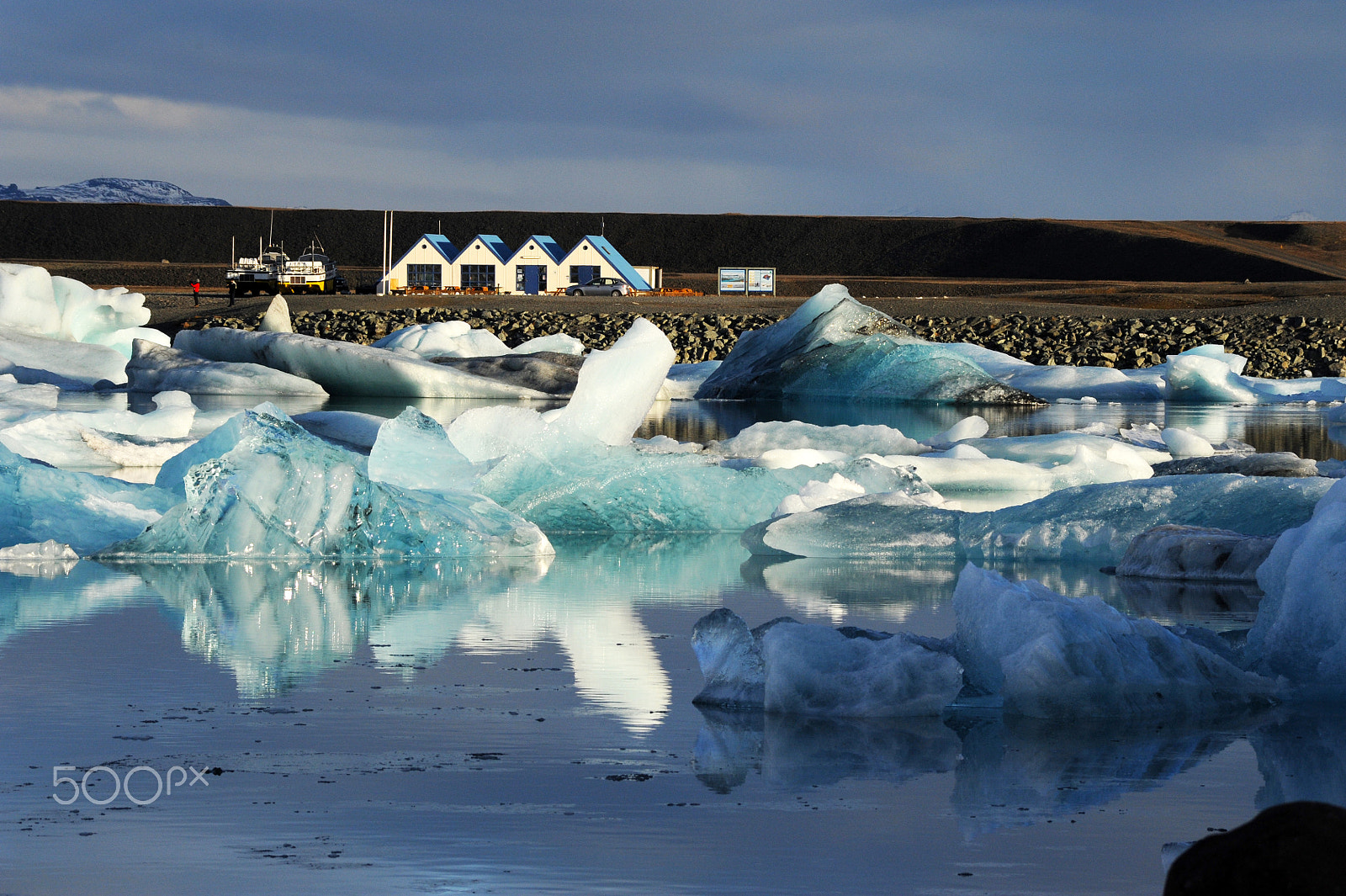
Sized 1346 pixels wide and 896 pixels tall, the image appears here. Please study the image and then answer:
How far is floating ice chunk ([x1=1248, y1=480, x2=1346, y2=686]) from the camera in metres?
4.09

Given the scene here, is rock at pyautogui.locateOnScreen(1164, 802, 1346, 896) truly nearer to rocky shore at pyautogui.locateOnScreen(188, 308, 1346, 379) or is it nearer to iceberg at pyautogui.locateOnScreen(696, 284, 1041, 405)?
iceberg at pyautogui.locateOnScreen(696, 284, 1041, 405)

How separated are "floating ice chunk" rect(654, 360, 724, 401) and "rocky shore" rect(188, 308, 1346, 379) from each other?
3.56 m

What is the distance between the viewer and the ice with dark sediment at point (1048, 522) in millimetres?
6805

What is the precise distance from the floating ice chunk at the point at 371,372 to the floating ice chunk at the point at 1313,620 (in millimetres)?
14919

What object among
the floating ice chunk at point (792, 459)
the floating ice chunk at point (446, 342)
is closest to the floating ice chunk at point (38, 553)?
the floating ice chunk at point (792, 459)

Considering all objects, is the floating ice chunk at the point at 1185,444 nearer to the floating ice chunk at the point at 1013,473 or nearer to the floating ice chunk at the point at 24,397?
the floating ice chunk at the point at 1013,473

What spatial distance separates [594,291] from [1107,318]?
19079mm

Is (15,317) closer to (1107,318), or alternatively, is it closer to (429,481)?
(429,481)

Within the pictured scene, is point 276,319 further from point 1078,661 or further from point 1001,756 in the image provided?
point 1001,756

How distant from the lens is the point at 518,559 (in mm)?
6699

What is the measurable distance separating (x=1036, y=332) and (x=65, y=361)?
15861 millimetres

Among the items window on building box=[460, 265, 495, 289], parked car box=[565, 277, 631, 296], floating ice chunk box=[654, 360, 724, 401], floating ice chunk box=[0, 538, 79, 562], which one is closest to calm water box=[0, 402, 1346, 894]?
floating ice chunk box=[0, 538, 79, 562]

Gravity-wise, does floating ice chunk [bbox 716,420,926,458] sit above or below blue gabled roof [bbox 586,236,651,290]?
below

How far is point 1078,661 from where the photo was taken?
12.6 feet
